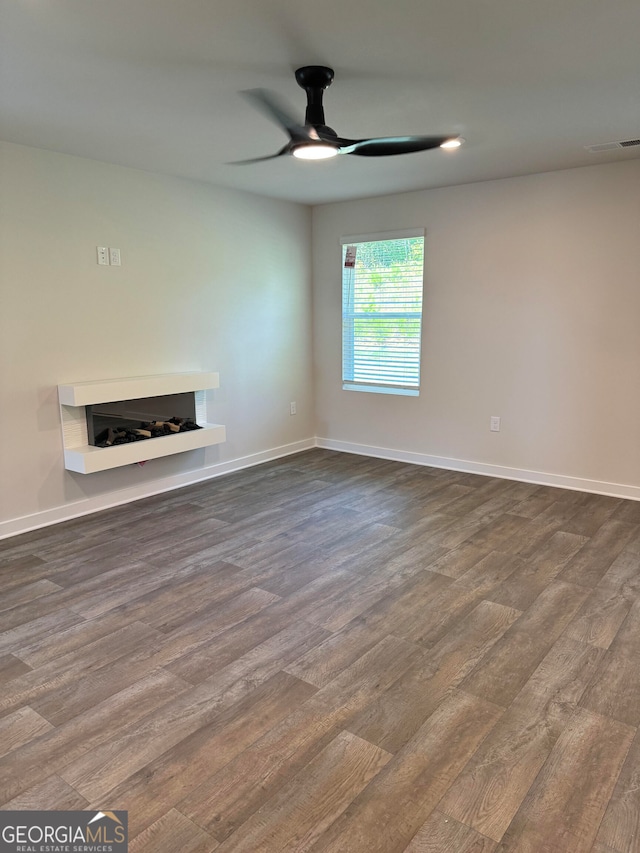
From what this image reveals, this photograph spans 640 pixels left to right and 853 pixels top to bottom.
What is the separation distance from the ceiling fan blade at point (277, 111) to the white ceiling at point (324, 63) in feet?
0.19

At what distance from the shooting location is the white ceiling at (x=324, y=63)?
1.92 metres

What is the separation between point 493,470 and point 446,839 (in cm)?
353

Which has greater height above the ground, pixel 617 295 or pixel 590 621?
pixel 617 295

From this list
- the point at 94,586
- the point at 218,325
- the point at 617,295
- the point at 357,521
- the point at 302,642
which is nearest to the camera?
the point at 302,642

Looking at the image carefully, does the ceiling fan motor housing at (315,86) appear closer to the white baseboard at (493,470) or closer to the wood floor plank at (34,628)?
the wood floor plank at (34,628)

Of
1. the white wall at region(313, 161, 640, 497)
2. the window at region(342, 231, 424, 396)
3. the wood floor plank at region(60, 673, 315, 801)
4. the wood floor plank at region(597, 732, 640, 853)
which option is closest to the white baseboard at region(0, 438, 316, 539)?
the window at region(342, 231, 424, 396)

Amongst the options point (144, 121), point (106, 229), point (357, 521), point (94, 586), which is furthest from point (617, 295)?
point (94, 586)

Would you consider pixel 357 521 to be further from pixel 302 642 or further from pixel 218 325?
pixel 218 325

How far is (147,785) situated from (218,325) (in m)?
3.59

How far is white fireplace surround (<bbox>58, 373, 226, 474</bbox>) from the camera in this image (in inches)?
143

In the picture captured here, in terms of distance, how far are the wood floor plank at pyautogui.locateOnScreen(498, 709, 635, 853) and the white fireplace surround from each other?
9.79 feet

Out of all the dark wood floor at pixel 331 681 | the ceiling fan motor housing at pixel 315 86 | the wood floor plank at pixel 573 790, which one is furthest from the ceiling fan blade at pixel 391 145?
the wood floor plank at pixel 573 790

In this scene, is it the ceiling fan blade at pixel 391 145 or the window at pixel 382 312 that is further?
the window at pixel 382 312

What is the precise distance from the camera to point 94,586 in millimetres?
2889
